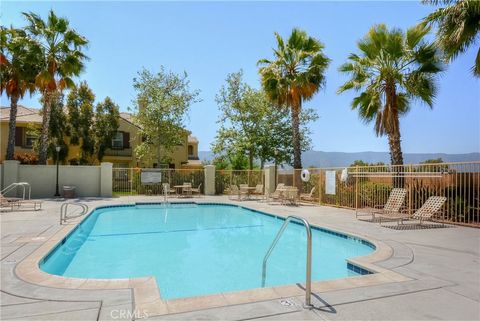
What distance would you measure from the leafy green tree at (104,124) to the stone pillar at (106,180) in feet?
30.0

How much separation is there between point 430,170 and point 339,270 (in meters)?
6.63

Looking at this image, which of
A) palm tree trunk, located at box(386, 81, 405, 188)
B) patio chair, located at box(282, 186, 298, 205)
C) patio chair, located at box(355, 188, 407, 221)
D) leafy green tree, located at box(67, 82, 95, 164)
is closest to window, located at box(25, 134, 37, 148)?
leafy green tree, located at box(67, 82, 95, 164)

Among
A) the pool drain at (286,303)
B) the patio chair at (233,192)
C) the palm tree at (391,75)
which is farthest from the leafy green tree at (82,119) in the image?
the pool drain at (286,303)

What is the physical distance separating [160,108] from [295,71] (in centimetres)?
1072

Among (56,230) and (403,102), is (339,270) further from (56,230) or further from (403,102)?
(403,102)

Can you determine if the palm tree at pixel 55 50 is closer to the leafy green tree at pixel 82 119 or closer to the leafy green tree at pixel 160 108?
the leafy green tree at pixel 160 108

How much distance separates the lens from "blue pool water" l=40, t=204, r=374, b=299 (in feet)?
21.7

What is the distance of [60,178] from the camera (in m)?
20.0

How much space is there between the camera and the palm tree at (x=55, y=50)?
19562 mm

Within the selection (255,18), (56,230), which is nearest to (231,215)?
(56,230)

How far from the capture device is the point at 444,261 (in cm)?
626

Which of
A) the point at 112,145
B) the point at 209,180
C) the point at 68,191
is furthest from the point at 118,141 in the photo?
the point at 68,191

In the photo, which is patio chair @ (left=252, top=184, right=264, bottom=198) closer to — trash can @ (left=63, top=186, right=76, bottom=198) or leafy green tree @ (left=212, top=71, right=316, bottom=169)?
leafy green tree @ (left=212, top=71, right=316, bottom=169)

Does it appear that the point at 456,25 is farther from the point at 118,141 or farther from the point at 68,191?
the point at 118,141
